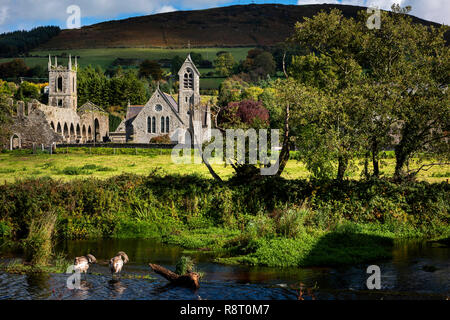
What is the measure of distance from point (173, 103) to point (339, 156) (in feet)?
248

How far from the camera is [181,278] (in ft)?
46.1

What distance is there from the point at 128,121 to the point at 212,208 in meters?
78.1

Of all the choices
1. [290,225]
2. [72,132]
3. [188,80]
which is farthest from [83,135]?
[290,225]

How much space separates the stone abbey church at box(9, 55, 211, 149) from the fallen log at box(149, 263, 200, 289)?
6213cm

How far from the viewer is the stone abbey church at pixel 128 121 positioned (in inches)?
2990

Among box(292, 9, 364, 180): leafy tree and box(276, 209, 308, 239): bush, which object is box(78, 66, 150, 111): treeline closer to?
box(292, 9, 364, 180): leafy tree

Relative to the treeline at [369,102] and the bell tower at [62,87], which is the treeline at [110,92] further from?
the treeline at [369,102]

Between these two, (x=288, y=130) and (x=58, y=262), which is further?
(x=288, y=130)

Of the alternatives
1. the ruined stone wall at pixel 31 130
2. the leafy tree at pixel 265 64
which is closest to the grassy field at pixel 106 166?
the ruined stone wall at pixel 31 130

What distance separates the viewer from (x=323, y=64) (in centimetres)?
2930

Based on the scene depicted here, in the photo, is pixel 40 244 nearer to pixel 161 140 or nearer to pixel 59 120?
pixel 161 140

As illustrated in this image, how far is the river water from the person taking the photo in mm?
13312
